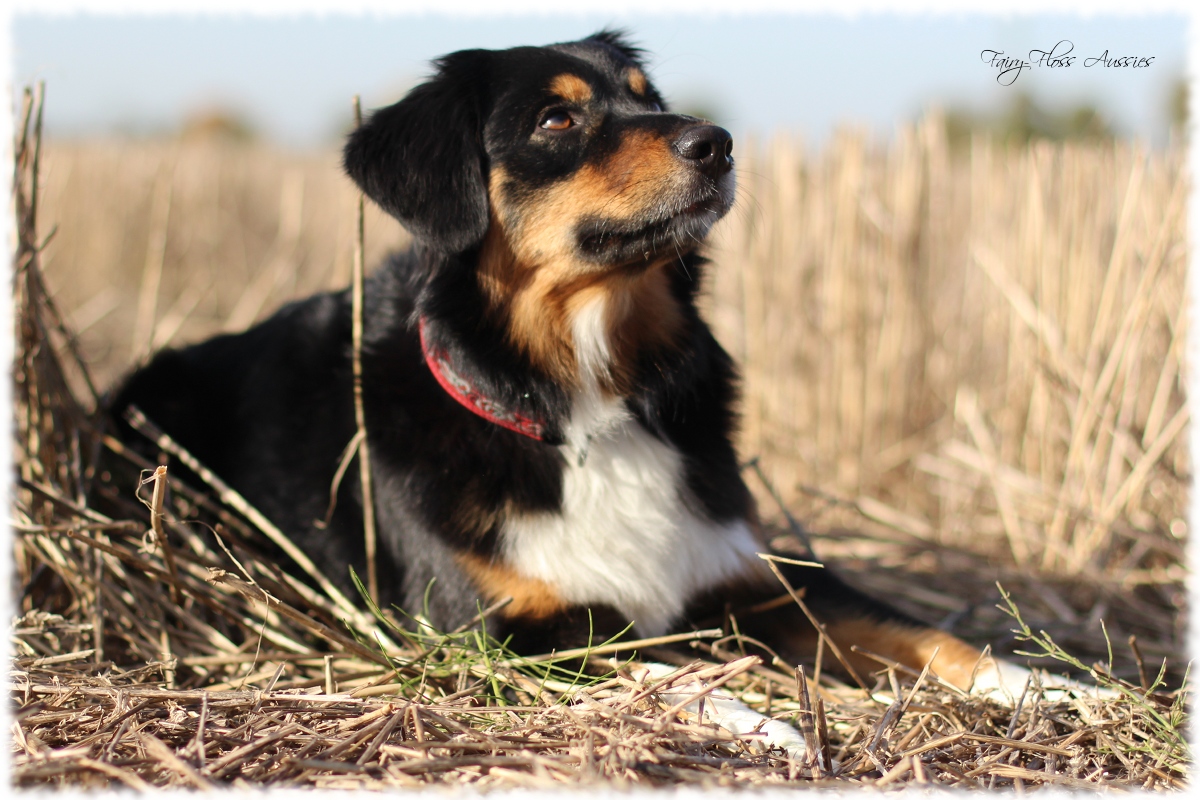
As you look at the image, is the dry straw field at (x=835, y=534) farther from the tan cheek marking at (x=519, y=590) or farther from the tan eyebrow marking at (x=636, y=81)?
the tan eyebrow marking at (x=636, y=81)

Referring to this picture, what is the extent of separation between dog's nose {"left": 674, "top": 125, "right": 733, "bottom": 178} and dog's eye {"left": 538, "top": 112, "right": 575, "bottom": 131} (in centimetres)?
36

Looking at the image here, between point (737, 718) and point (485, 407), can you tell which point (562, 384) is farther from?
point (737, 718)

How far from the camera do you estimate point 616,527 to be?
264cm

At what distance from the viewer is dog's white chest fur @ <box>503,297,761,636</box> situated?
2.58m

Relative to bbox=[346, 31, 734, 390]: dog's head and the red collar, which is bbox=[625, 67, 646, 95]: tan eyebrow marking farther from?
the red collar

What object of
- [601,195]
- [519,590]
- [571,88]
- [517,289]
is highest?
[571,88]

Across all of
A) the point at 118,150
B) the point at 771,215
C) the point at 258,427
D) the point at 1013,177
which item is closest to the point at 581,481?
the point at 258,427

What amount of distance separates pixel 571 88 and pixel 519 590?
1445mm

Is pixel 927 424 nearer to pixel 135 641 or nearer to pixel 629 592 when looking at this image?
pixel 629 592

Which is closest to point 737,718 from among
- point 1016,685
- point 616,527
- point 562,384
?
point 616,527

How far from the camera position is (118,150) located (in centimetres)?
1239

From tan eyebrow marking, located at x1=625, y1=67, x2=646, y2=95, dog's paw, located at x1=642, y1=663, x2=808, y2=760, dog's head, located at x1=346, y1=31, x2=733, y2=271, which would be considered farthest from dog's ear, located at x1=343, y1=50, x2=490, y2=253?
dog's paw, located at x1=642, y1=663, x2=808, y2=760

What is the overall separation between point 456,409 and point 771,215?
285cm

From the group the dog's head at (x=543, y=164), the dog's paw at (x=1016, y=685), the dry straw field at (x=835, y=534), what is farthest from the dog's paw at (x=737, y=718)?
the dog's head at (x=543, y=164)
